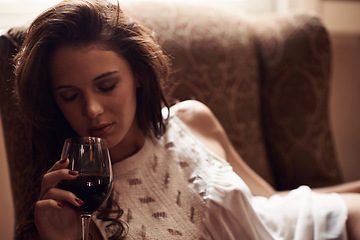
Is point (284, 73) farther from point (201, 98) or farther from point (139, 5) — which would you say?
point (139, 5)

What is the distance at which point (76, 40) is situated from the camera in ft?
3.45

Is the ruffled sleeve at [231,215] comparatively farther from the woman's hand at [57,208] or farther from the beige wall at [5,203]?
the beige wall at [5,203]

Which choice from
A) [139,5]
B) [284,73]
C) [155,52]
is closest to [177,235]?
[155,52]

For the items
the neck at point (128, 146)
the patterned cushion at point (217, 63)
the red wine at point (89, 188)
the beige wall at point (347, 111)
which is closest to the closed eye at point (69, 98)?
the neck at point (128, 146)

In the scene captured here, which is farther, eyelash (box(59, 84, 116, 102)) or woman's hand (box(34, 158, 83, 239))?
eyelash (box(59, 84, 116, 102))

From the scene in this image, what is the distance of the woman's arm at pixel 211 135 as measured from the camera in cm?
145

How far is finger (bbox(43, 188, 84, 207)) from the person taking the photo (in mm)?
805

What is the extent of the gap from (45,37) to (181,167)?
0.53 meters

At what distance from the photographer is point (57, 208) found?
0.83 metres

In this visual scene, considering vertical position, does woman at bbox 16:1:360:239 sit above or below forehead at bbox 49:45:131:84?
below

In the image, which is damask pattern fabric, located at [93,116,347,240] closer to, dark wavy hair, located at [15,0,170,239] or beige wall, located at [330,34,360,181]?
dark wavy hair, located at [15,0,170,239]

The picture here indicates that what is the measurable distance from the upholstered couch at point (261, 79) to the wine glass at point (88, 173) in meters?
0.80

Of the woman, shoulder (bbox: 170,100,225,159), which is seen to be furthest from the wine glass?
shoulder (bbox: 170,100,225,159)

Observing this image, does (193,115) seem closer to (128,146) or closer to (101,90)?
(128,146)
